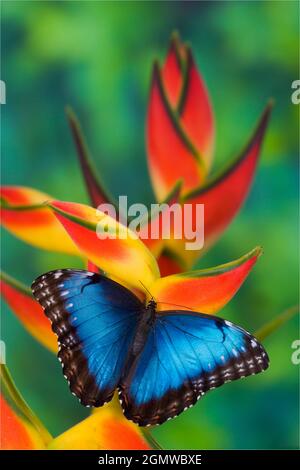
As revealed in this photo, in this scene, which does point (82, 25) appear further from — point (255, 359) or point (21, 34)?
point (255, 359)

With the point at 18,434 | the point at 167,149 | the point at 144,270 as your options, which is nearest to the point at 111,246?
the point at 144,270

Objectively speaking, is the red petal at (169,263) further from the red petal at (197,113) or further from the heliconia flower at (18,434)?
the heliconia flower at (18,434)

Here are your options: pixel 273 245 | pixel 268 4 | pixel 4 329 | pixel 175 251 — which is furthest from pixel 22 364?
pixel 268 4

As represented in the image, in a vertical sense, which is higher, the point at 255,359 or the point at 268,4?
the point at 268,4

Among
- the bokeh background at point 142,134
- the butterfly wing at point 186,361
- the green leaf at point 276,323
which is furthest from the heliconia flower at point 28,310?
the green leaf at point 276,323

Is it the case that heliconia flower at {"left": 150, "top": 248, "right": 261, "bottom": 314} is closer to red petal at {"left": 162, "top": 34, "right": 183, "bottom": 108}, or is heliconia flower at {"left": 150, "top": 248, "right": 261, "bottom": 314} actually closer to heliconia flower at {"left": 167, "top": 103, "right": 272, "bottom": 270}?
heliconia flower at {"left": 167, "top": 103, "right": 272, "bottom": 270}

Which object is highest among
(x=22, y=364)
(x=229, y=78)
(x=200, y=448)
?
(x=229, y=78)

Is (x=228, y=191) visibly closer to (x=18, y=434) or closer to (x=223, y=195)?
(x=223, y=195)
